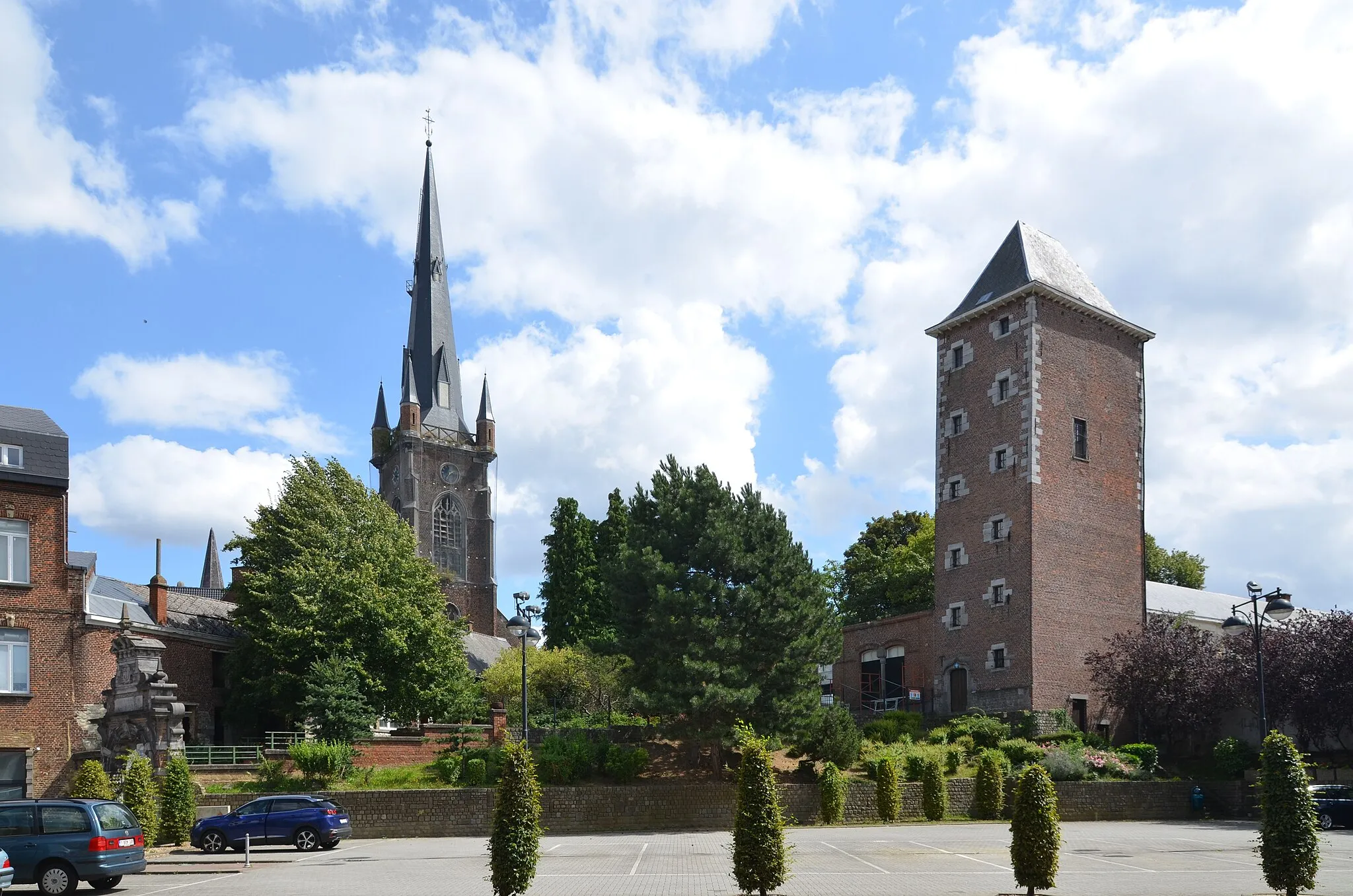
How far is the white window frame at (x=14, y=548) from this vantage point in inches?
1426

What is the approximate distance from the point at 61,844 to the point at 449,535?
2815 inches

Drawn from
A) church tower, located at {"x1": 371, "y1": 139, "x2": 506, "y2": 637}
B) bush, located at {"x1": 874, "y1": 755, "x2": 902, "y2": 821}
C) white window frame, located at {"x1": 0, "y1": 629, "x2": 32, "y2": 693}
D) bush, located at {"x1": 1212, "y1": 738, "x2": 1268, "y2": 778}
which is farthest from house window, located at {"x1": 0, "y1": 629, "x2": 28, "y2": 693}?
church tower, located at {"x1": 371, "y1": 139, "x2": 506, "y2": 637}

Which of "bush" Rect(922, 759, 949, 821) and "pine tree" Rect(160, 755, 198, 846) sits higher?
"pine tree" Rect(160, 755, 198, 846)

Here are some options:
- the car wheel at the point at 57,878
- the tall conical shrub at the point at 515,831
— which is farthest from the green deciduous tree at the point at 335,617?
the tall conical shrub at the point at 515,831

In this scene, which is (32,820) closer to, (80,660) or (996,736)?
(80,660)

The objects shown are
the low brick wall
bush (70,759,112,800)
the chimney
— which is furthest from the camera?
the chimney

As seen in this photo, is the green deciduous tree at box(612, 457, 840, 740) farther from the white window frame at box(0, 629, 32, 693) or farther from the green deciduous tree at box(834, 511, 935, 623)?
the green deciduous tree at box(834, 511, 935, 623)

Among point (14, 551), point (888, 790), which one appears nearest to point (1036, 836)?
point (888, 790)

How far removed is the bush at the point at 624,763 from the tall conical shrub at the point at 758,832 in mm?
18325

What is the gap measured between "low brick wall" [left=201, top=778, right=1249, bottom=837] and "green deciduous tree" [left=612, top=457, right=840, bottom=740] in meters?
2.04

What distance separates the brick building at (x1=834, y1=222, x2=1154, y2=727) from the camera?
4650 cm

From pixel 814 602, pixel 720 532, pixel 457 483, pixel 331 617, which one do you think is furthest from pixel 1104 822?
pixel 457 483

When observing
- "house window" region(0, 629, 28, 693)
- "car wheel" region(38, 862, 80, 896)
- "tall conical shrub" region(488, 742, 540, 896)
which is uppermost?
"house window" region(0, 629, 28, 693)

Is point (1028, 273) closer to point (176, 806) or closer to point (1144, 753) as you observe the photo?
point (1144, 753)
